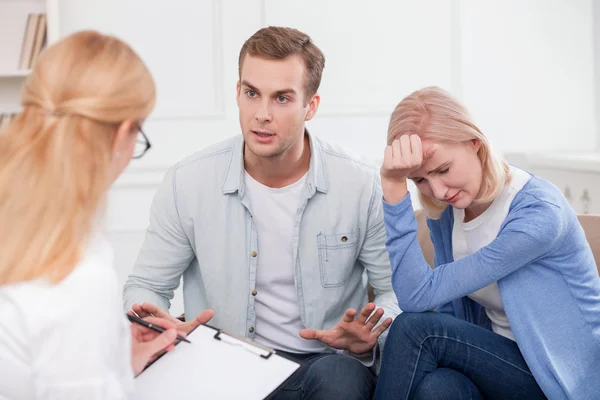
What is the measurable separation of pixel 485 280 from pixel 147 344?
0.69 metres

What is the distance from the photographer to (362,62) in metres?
3.45

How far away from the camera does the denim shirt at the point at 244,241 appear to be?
6.50ft

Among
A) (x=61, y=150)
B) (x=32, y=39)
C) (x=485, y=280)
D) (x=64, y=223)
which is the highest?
(x=32, y=39)

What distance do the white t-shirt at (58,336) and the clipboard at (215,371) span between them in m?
0.29

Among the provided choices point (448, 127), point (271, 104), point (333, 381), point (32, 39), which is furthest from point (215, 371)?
point (32, 39)

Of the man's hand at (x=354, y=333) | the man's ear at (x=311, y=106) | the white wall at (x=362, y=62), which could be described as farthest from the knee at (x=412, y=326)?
the white wall at (x=362, y=62)

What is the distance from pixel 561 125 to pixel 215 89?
1.59m

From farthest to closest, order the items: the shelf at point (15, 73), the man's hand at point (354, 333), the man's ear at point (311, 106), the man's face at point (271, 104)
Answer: the shelf at point (15, 73) < the man's ear at point (311, 106) < the man's face at point (271, 104) < the man's hand at point (354, 333)

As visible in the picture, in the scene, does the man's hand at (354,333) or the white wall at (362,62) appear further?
the white wall at (362,62)

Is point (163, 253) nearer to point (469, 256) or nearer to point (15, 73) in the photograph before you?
point (469, 256)

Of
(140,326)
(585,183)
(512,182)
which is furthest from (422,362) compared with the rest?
(585,183)

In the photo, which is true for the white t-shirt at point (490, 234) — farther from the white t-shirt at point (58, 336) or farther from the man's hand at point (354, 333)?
the white t-shirt at point (58, 336)

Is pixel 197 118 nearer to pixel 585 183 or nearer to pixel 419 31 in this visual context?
pixel 419 31

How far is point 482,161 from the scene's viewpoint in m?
1.67
